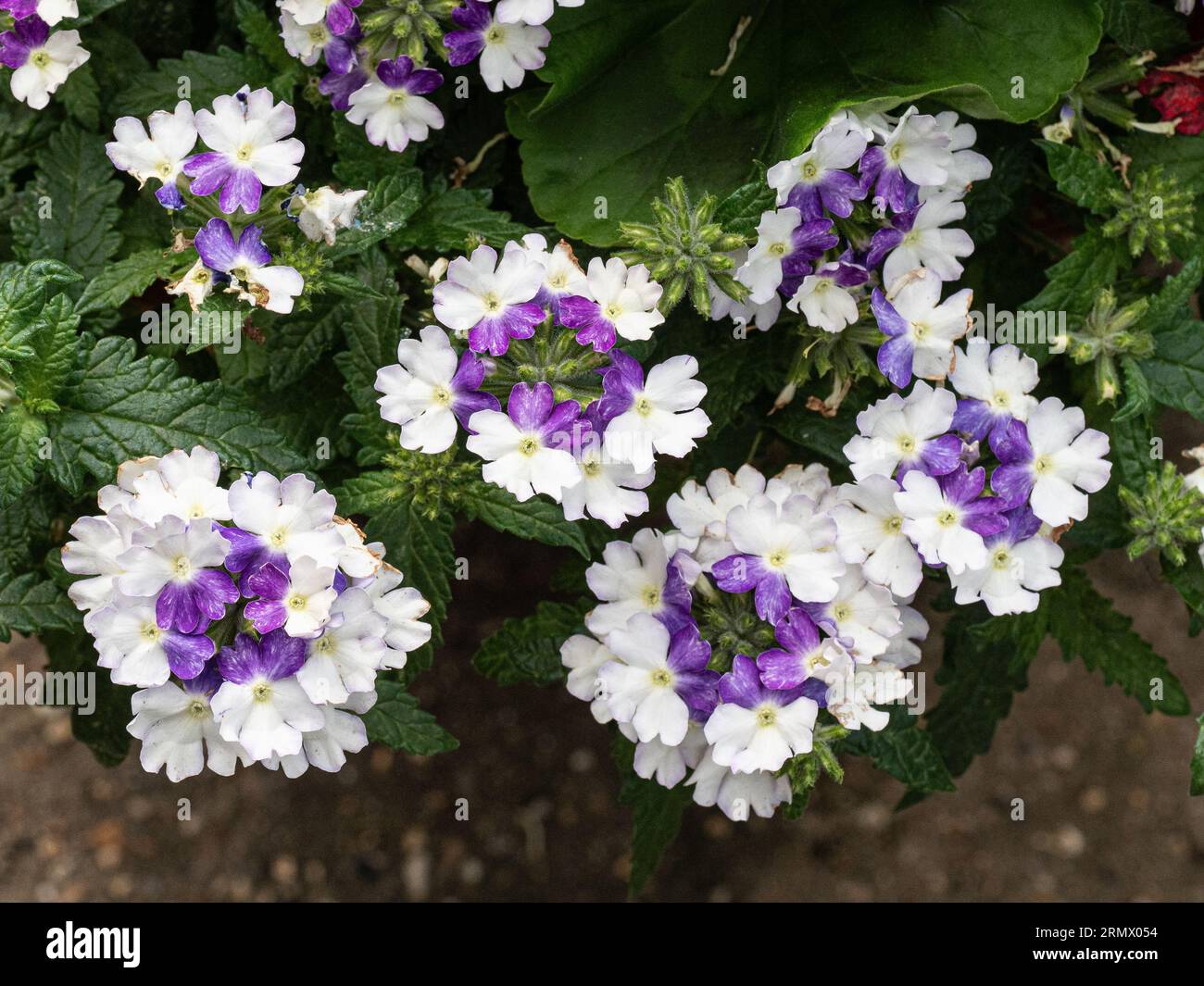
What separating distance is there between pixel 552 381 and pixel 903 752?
71 centimetres

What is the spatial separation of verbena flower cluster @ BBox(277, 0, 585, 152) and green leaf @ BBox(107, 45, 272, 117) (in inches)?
4.4

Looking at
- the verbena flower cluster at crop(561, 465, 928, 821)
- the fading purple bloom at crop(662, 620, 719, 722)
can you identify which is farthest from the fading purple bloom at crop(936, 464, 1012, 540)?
the fading purple bloom at crop(662, 620, 719, 722)

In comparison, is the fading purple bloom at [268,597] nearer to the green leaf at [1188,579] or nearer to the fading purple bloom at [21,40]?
the fading purple bloom at [21,40]

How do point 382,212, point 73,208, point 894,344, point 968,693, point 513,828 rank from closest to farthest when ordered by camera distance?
point 894,344 < point 382,212 < point 73,208 < point 968,693 < point 513,828

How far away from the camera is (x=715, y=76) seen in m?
1.81

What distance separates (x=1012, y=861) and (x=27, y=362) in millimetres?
2174

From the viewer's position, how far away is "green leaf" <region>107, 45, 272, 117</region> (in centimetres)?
176

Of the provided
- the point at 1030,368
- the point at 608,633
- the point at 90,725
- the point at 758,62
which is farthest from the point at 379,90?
the point at 90,725

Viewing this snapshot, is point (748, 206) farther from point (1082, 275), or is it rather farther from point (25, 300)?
point (25, 300)

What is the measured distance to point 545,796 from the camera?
8.75 feet

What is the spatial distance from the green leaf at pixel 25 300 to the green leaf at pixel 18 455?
3.0 inches

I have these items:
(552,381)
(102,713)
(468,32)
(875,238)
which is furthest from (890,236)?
(102,713)

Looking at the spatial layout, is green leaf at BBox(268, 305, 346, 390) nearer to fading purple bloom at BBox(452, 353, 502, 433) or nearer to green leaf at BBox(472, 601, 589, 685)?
fading purple bloom at BBox(452, 353, 502, 433)

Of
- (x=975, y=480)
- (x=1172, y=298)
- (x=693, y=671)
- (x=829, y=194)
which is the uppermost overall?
(x=829, y=194)
